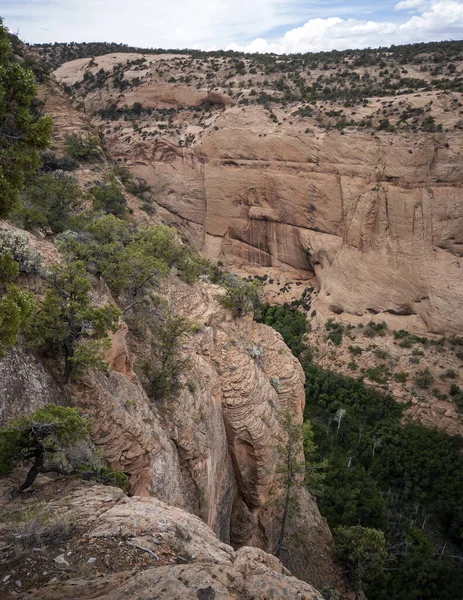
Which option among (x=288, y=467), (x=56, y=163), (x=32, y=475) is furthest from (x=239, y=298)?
(x=56, y=163)

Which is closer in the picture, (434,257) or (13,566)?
(13,566)

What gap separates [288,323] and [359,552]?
2441 centimetres

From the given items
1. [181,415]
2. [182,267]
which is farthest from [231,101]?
[181,415]

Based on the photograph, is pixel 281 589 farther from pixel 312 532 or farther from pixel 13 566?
pixel 312 532

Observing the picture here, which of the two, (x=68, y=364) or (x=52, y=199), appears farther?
(x=52, y=199)

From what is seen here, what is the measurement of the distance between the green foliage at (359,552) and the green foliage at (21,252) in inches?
594

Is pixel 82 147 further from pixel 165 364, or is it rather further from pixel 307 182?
pixel 165 364

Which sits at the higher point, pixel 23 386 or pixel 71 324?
pixel 71 324

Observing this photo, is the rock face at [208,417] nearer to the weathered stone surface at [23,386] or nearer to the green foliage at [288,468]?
the weathered stone surface at [23,386]

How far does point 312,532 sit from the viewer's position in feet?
54.8

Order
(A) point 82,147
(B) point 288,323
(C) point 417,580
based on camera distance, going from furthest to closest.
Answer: (B) point 288,323
(A) point 82,147
(C) point 417,580

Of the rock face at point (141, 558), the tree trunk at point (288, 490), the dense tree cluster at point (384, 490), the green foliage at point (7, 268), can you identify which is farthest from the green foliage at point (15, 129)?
the dense tree cluster at point (384, 490)

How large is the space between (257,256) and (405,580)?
30503mm

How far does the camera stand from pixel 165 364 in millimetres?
11734
